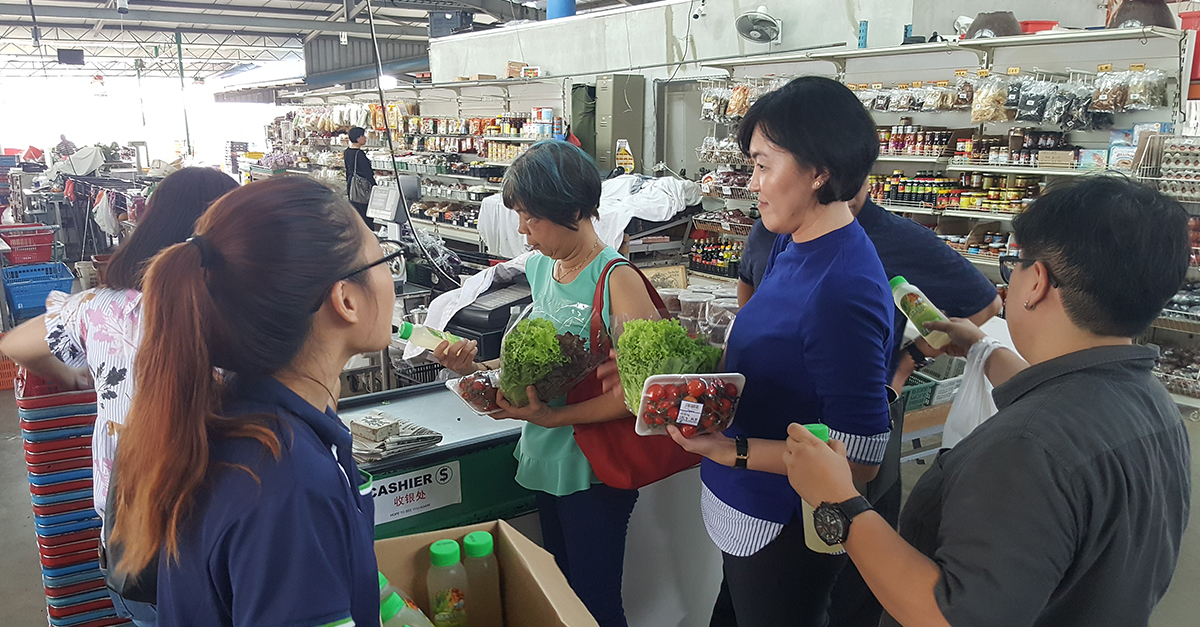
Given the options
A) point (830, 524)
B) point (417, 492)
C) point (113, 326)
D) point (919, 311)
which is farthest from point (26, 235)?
point (830, 524)

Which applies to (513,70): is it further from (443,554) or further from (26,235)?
(443,554)

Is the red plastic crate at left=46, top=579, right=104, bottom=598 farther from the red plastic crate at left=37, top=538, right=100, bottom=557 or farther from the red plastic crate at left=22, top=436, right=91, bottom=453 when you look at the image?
the red plastic crate at left=22, top=436, right=91, bottom=453

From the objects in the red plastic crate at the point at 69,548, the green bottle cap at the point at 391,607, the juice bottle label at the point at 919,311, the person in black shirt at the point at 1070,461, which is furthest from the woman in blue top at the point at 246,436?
the red plastic crate at the point at 69,548

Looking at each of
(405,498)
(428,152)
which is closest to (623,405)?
(405,498)

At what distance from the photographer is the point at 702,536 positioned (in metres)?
2.38

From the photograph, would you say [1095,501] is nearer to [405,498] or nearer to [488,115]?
[405,498]

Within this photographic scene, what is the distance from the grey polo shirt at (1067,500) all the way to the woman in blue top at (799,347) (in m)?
0.30

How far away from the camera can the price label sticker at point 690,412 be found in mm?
1465

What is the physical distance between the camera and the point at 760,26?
6242 mm

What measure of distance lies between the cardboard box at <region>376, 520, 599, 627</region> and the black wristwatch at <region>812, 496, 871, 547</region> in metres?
0.47

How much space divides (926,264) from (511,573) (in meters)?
1.57

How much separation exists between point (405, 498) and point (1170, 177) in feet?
14.1

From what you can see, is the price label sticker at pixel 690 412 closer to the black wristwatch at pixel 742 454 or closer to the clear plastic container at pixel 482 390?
the black wristwatch at pixel 742 454

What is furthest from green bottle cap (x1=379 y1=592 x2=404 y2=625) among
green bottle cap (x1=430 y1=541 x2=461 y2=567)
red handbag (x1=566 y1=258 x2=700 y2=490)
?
red handbag (x1=566 y1=258 x2=700 y2=490)
